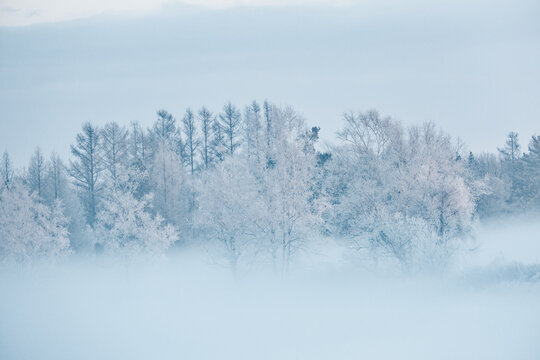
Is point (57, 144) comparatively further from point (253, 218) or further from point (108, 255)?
point (253, 218)

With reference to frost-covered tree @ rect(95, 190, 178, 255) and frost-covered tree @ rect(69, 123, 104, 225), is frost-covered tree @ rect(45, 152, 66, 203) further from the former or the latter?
frost-covered tree @ rect(95, 190, 178, 255)

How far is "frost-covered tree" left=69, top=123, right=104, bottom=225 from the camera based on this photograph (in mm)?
54406

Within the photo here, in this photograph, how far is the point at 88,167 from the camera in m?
54.6

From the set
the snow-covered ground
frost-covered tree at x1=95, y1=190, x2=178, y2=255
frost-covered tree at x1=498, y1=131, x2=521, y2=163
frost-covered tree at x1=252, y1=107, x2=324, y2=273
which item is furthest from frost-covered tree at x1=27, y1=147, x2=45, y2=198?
frost-covered tree at x1=498, y1=131, x2=521, y2=163

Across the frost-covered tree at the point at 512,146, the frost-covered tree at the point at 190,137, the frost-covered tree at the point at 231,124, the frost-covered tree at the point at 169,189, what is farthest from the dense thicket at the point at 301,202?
the frost-covered tree at the point at 512,146

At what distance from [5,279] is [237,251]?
15827 millimetres

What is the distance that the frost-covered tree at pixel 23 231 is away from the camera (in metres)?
40.8

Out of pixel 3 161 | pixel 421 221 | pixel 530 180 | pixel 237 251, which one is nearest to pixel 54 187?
pixel 3 161

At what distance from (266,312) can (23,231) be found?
1871 centimetres

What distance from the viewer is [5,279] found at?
40406 mm

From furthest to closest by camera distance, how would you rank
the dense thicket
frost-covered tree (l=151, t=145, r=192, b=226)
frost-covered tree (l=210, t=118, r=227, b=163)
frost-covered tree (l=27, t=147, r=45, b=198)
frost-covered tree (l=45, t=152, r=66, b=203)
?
frost-covered tree (l=210, t=118, r=227, b=163)
frost-covered tree (l=27, t=147, r=45, b=198)
frost-covered tree (l=45, t=152, r=66, b=203)
frost-covered tree (l=151, t=145, r=192, b=226)
the dense thicket

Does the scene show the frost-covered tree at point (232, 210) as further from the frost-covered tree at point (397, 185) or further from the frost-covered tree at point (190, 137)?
the frost-covered tree at point (190, 137)

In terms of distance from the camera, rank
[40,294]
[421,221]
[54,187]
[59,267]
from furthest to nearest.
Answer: [54,187] → [59,267] → [40,294] → [421,221]

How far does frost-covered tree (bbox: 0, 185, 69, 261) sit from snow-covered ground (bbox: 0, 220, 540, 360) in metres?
1.13
